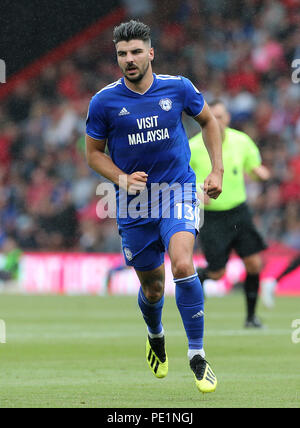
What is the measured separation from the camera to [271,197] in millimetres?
19109

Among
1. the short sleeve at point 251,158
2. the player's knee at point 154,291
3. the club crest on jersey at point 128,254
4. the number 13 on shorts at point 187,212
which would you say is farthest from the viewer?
the short sleeve at point 251,158

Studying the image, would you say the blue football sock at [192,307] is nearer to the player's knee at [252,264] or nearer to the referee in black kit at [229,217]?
the referee in black kit at [229,217]

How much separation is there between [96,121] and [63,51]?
18768mm

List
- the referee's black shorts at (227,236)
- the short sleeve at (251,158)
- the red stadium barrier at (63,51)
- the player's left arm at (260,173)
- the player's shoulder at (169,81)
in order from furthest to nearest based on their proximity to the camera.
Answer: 1. the red stadium barrier at (63,51)
2. the short sleeve at (251,158)
3. the referee's black shorts at (227,236)
4. the player's left arm at (260,173)
5. the player's shoulder at (169,81)

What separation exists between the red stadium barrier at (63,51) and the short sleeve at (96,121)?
57.3ft

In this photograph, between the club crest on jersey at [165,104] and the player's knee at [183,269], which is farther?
the club crest on jersey at [165,104]

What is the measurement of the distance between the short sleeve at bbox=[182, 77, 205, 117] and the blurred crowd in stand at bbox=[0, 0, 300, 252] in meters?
11.6

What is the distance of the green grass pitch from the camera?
6.27 metres

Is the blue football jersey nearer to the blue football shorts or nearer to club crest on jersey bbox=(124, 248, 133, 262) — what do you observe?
the blue football shorts

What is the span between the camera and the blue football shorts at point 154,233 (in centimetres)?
680

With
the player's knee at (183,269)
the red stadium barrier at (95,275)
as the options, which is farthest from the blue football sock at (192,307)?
the red stadium barrier at (95,275)

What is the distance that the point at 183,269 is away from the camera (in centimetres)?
654

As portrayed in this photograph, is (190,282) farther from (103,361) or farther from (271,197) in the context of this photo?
(271,197)
